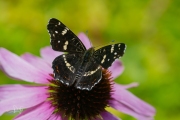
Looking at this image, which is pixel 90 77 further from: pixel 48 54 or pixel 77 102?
pixel 48 54

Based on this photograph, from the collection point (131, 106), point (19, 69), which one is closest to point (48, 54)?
point (19, 69)

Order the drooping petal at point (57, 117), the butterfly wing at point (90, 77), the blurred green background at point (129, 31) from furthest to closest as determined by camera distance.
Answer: the blurred green background at point (129, 31), the drooping petal at point (57, 117), the butterfly wing at point (90, 77)

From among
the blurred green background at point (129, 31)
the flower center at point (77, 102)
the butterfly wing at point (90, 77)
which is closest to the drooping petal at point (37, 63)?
the flower center at point (77, 102)

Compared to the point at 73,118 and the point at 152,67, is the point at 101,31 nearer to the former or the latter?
the point at 152,67

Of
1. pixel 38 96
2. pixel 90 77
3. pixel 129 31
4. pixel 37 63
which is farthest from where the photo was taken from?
pixel 129 31

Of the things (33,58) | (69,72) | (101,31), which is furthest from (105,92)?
(101,31)

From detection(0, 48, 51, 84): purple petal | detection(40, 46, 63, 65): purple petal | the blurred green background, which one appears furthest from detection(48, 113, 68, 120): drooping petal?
the blurred green background

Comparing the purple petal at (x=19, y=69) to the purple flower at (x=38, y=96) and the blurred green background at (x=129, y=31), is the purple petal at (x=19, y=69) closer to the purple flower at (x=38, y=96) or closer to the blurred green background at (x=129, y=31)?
the purple flower at (x=38, y=96)
